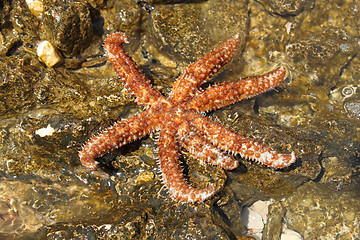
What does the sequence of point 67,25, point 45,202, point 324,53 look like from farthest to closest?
point 324,53 < point 67,25 < point 45,202

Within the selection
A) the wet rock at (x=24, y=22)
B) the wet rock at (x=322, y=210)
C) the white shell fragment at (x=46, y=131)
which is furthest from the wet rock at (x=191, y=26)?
the wet rock at (x=322, y=210)

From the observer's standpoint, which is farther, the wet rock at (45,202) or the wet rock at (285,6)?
the wet rock at (285,6)

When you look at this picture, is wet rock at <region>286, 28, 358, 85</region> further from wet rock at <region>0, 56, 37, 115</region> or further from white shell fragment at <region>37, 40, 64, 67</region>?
wet rock at <region>0, 56, 37, 115</region>

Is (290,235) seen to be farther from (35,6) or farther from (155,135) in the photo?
(35,6)

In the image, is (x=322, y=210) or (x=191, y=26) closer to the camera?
(x=322, y=210)

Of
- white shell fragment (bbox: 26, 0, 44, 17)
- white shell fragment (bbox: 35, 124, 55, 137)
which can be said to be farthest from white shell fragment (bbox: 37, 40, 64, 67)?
white shell fragment (bbox: 35, 124, 55, 137)

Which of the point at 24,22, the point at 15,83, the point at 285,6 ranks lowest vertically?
the point at 15,83

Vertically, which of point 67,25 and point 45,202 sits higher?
point 67,25

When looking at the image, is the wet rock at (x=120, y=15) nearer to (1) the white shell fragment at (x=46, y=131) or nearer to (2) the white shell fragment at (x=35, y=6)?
(2) the white shell fragment at (x=35, y=6)

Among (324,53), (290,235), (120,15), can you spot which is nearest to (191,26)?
(120,15)
